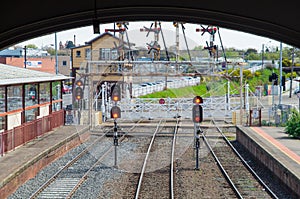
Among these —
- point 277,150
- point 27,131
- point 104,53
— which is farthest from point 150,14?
point 104,53

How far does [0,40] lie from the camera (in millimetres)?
3225

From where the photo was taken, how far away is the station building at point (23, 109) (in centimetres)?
1088

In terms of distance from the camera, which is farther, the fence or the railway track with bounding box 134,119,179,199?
the fence

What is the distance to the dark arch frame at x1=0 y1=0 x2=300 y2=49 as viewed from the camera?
3029mm

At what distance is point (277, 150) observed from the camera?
35.1 feet

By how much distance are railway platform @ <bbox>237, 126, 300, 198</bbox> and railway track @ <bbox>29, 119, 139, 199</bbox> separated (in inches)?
142

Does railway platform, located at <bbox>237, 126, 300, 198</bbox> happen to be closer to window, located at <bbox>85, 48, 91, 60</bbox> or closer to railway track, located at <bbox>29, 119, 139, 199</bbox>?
railway track, located at <bbox>29, 119, 139, 199</bbox>

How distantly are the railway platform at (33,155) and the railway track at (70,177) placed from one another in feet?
1.43

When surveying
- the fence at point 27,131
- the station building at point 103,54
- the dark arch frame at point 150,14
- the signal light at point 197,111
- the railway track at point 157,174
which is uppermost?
the station building at point 103,54

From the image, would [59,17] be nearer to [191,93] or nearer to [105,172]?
[105,172]

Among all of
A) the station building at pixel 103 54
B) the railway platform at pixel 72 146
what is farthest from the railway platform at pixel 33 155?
the station building at pixel 103 54

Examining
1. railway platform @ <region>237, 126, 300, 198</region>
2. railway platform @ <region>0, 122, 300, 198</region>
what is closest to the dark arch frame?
railway platform @ <region>0, 122, 300, 198</region>

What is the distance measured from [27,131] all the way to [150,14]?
31.3 ft

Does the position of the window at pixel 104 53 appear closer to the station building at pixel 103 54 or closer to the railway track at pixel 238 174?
the station building at pixel 103 54
